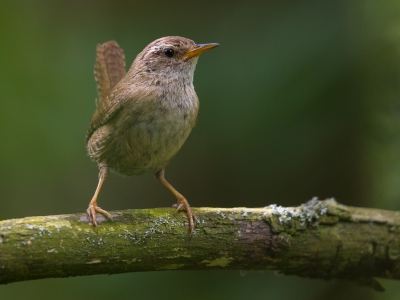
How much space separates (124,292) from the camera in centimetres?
323

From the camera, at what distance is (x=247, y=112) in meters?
3.31

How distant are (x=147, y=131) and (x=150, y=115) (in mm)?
Result: 97

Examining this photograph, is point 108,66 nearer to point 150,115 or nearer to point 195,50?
point 195,50

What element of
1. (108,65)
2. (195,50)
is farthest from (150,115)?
(108,65)

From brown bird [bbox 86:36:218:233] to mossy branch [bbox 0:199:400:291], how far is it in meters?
0.26

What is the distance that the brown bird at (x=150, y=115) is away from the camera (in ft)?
9.24

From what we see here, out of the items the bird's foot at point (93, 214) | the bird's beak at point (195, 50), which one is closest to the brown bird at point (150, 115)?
the bird's beak at point (195, 50)

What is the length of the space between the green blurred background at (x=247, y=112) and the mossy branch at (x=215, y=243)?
55cm

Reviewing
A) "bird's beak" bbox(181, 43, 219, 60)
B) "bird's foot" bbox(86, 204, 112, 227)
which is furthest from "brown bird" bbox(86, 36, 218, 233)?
"bird's foot" bbox(86, 204, 112, 227)

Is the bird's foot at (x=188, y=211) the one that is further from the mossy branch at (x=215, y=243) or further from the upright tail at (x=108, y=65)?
the upright tail at (x=108, y=65)

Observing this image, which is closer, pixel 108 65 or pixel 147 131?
pixel 147 131

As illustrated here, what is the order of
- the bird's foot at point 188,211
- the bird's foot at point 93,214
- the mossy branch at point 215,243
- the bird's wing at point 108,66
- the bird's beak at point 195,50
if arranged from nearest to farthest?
1. the mossy branch at point 215,243
2. the bird's foot at point 93,214
3. the bird's foot at point 188,211
4. the bird's beak at point 195,50
5. the bird's wing at point 108,66

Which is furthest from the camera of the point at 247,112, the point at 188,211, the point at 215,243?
the point at 247,112

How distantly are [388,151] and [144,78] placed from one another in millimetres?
1817
